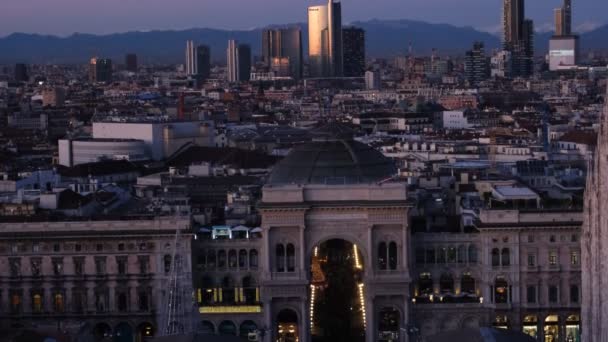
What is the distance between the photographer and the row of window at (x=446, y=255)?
70.2 meters

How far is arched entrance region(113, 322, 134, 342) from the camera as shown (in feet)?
230

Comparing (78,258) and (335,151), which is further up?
(335,151)

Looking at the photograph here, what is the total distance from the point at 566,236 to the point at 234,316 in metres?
14.7

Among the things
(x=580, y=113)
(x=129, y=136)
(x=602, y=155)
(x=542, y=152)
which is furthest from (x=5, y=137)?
(x=602, y=155)

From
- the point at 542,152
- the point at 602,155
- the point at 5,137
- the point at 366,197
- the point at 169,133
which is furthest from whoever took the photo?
the point at 5,137

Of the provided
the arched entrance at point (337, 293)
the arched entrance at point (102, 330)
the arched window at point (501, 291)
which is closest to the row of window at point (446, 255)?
the arched window at point (501, 291)

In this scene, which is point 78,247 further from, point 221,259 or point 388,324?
point 388,324

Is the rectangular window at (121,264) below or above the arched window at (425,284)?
above

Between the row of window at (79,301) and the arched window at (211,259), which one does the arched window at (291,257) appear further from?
the row of window at (79,301)

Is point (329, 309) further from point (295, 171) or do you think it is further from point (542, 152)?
point (542, 152)

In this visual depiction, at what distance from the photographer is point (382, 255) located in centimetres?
6862

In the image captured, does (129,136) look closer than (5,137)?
Yes

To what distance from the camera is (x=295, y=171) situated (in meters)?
70.4

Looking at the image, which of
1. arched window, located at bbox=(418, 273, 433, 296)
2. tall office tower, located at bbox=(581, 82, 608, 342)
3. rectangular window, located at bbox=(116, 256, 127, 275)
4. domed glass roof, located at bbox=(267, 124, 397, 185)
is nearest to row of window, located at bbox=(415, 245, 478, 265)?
arched window, located at bbox=(418, 273, 433, 296)
